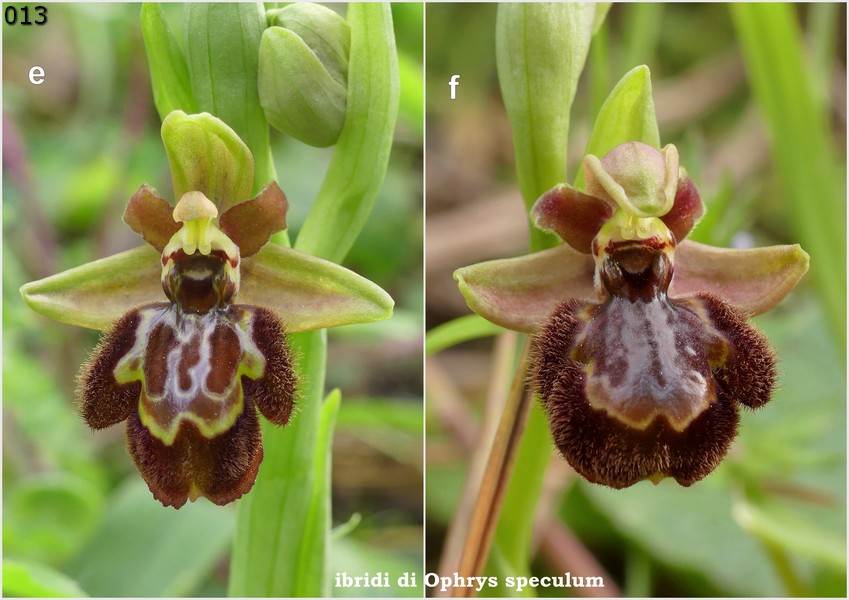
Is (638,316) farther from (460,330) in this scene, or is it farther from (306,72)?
(306,72)

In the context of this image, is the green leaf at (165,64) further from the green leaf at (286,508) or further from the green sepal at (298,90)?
the green leaf at (286,508)

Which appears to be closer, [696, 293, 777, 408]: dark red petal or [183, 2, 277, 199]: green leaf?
[696, 293, 777, 408]: dark red petal

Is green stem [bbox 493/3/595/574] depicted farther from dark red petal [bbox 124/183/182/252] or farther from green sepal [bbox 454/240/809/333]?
dark red petal [bbox 124/183/182/252]

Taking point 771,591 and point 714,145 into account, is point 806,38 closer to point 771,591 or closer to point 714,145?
point 714,145

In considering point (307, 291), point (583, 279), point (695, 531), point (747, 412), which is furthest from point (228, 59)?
point (695, 531)

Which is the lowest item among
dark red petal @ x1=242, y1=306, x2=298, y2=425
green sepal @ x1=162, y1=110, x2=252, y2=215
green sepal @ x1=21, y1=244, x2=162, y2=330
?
dark red petal @ x1=242, y1=306, x2=298, y2=425

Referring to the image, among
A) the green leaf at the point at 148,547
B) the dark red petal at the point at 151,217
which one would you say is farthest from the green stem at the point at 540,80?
the green leaf at the point at 148,547

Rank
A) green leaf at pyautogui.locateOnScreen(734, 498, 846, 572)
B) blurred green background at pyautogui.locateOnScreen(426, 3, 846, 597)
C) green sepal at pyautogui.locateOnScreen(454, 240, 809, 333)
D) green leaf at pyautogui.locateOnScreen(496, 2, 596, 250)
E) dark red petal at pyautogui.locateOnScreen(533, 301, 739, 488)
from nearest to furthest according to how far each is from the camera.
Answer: dark red petal at pyautogui.locateOnScreen(533, 301, 739, 488) → green sepal at pyautogui.locateOnScreen(454, 240, 809, 333) → green leaf at pyautogui.locateOnScreen(496, 2, 596, 250) → green leaf at pyautogui.locateOnScreen(734, 498, 846, 572) → blurred green background at pyautogui.locateOnScreen(426, 3, 846, 597)

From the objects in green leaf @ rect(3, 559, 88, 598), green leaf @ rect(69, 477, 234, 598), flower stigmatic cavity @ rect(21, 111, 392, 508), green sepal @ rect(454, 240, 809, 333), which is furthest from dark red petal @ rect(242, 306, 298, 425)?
green leaf @ rect(69, 477, 234, 598)
